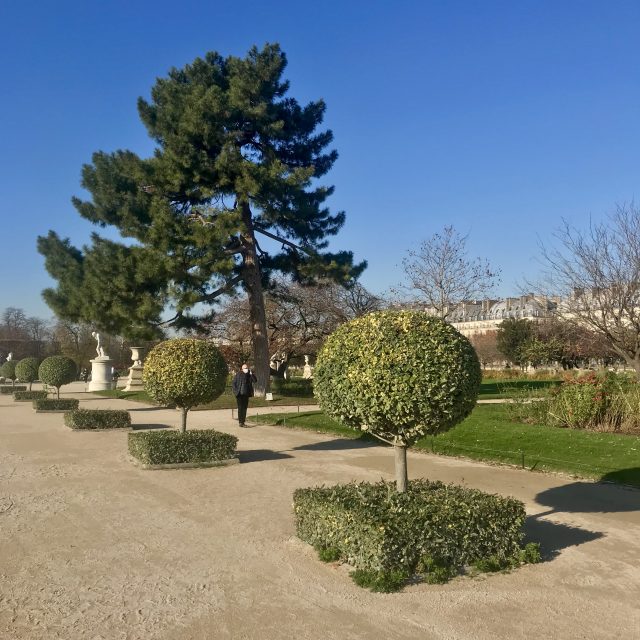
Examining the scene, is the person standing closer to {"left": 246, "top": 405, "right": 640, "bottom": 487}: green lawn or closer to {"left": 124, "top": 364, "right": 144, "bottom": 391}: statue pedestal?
{"left": 246, "top": 405, "right": 640, "bottom": 487}: green lawn

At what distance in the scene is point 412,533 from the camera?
17.2 feet

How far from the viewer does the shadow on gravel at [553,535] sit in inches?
238

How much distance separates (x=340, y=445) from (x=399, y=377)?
336 inches

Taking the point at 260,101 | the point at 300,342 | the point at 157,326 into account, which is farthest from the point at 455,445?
the point at 300,342

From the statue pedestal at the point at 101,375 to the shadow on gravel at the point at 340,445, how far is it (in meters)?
26.2

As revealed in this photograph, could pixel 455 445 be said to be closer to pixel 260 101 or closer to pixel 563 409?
pixel 563 409

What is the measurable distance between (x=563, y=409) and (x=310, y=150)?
1472 centimetres

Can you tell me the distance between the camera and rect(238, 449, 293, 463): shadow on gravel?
11.6m

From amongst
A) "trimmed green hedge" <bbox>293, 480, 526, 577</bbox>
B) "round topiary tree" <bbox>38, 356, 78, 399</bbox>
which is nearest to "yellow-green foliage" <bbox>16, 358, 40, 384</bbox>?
"round topiary tree" <bbox>38, 356, 78, 399</bbox>

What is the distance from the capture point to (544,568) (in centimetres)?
546

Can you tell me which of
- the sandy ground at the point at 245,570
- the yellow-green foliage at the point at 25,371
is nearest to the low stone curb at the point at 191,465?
the sandy ground at the point at 245,570

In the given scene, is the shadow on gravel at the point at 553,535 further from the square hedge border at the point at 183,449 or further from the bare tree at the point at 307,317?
the bare tree at the point at 307,317

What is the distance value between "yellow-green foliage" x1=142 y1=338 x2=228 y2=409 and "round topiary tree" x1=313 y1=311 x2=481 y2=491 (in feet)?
17.7

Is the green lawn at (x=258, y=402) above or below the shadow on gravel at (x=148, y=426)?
above
